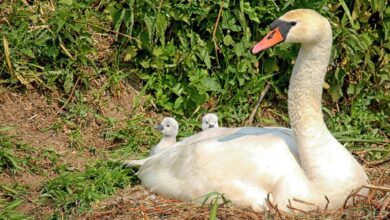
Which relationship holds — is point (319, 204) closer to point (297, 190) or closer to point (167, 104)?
point (297, 190)

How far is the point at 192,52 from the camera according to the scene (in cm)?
735

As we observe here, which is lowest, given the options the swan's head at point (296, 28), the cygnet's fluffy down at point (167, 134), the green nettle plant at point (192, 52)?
the cygnet's fluffy down at point (167, 134)

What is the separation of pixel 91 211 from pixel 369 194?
74.0 inches

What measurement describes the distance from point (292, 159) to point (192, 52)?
2.07 metres

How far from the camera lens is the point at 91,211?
225 inches

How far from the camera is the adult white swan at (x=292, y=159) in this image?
5.34 meters

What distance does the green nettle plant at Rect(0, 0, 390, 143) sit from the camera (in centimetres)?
716

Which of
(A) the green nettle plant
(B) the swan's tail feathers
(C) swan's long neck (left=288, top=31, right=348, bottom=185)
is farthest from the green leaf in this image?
(C) swan's long neck (left=288, top=31, right=348, bottom=185)

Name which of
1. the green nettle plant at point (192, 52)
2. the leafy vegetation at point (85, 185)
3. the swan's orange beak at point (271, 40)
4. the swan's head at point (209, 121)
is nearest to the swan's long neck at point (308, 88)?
the swan's orange beak at point (271, 40)

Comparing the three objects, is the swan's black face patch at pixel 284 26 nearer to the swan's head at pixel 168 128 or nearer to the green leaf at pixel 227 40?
the swan's head at pixel 168 128

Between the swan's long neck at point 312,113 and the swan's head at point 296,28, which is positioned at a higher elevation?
the swan's head at point 296,28

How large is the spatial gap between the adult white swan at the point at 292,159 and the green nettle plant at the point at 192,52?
1.66 meters

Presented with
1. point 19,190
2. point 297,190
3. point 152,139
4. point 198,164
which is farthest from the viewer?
point 152,139

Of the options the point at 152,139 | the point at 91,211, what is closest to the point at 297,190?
the point at 91,211
